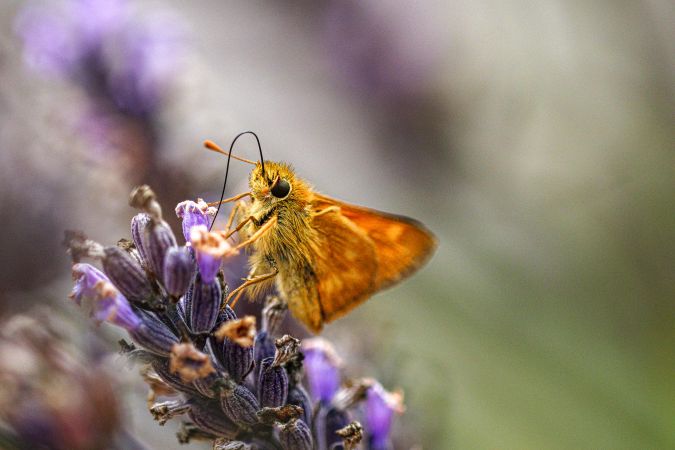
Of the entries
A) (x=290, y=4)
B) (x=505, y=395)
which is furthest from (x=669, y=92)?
(x=290, y=4)

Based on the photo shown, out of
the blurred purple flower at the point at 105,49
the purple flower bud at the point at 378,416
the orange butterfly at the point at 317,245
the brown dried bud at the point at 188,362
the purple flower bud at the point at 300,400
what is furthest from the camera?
the blurred purple flower at the point at 105,49

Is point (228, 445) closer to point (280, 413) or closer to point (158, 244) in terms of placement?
point (280, 413)

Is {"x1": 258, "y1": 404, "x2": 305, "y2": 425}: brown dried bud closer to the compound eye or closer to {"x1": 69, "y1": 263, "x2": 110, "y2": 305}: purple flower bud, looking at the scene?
{"x1": 69, "y1": 263, "x2": 110, "y2": 305}: purple flower bud

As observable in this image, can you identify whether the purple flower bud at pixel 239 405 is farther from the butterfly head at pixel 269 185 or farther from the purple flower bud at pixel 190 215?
the butterfly head at pixel 269 185

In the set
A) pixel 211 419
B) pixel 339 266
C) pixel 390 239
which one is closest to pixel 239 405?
pixel 211 419

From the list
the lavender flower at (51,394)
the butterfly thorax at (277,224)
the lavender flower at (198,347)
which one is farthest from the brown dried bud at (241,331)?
the butterfly thorax at (277,224)
